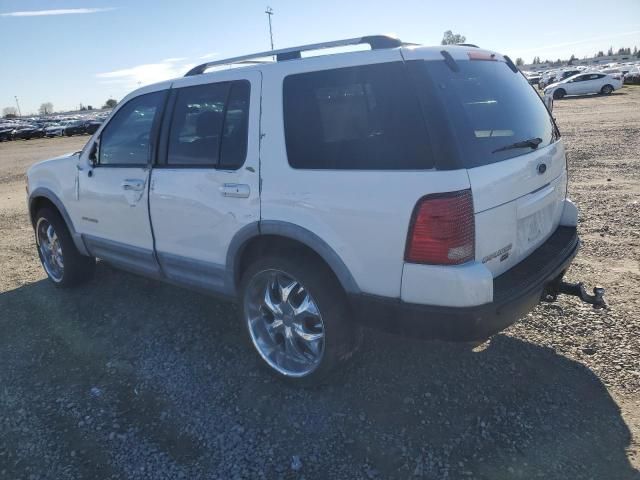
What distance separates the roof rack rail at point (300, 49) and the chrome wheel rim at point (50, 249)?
2.51 meters

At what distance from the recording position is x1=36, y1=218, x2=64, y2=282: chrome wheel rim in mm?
5055

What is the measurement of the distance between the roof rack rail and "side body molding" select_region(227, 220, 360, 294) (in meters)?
1.10

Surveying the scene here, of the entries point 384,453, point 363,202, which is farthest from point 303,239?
point 384,453

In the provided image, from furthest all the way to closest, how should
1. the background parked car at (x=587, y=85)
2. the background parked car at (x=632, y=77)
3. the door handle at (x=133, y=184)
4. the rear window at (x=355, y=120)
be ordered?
the background parked car at (x=632, y=77)
the background parked car at (x=587, y=85)
the door handle at (x=133, y=184)
the rear window at (x=355, y=120)

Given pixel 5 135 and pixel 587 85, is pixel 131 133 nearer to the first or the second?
pixel 587 85

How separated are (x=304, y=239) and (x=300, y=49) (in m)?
1.22

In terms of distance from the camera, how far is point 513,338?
356cm

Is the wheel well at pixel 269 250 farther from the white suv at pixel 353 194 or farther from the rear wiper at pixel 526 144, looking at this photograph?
the rear wiper at pixel 526 144

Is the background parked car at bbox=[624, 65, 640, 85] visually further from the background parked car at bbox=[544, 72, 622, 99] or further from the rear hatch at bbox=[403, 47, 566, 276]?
the rear hatch at bbox=[403, 47, 566, 276]

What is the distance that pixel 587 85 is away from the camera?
108 feet

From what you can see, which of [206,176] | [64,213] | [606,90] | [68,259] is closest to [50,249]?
[68,259]

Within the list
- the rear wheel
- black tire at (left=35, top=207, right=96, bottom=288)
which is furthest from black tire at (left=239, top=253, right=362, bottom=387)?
the rear wheel

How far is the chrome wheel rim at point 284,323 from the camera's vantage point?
308 centimetres

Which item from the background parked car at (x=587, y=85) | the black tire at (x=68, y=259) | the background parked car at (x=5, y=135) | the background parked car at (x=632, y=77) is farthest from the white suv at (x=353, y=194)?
the background parked car at (x=632, y=77)
